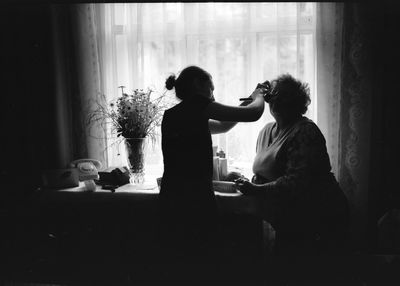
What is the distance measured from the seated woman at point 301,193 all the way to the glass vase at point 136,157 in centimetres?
68

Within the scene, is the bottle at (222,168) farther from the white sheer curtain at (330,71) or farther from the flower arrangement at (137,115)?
the white sheer curtain at (330,71)

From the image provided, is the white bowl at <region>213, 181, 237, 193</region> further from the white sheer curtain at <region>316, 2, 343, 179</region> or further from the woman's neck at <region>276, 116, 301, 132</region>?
the white sheer curtain at <region>316, 2, 343, 179</region>

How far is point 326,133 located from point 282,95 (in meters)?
0.55

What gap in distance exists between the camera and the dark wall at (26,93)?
253 centimetres

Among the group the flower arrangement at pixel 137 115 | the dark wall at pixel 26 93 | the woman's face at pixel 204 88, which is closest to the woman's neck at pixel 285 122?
the woman's face at pixel 204 88

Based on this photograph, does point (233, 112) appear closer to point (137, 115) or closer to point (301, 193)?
point (301, 193)

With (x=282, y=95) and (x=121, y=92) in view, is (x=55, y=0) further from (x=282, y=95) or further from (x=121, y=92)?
(x=282, y=95)

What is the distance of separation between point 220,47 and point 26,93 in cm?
142

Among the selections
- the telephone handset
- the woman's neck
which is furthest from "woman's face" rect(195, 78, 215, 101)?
the telephone handset

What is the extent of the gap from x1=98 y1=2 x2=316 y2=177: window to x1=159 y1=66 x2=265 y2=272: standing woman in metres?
0.73

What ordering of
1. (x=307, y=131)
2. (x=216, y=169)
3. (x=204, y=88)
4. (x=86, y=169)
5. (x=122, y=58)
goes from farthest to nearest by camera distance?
(x=122, y=58) → (x=86, y=169) → (x=216, y=169) → (x=307, y=131) → (x=204, y=88)

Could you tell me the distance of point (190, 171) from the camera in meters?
1.62

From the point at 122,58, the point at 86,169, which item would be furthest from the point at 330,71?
the point at 86,169

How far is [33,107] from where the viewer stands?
8.59 feet
